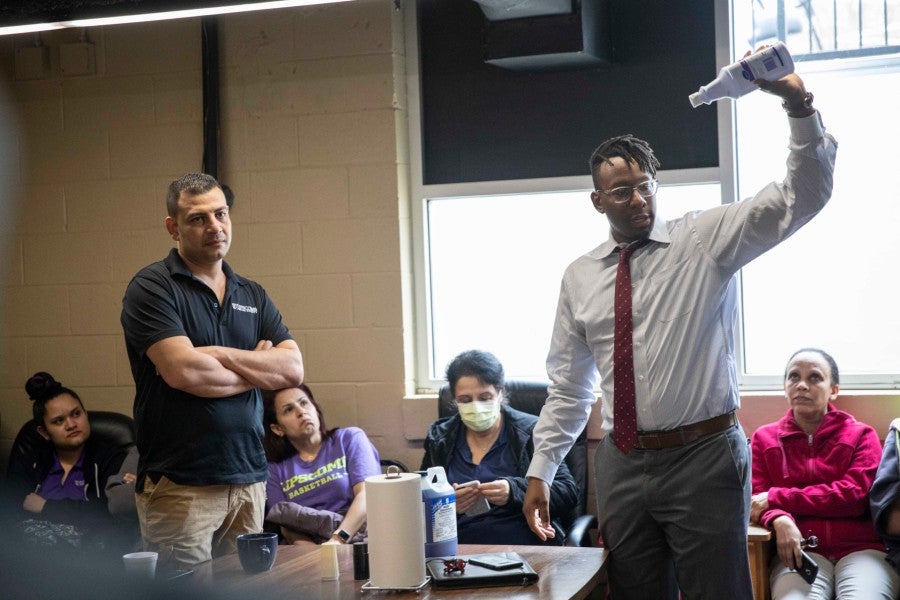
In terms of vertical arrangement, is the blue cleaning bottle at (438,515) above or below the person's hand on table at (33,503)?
above

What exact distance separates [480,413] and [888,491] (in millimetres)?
1327

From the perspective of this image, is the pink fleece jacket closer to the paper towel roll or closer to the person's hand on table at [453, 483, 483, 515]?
the person's hand on table at [453, 483, 483, 515]

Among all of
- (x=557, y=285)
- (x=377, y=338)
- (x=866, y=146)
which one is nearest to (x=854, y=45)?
(x=866, y=146)

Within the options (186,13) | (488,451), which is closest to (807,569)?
(488,451)

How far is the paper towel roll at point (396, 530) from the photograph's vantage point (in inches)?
79.9

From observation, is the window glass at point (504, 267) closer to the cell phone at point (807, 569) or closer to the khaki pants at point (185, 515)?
the cell phone at point (807, 569)

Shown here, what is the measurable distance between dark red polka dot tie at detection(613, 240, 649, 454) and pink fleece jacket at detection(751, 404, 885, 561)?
1110mm

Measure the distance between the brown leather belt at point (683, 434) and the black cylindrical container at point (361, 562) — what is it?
0.68m

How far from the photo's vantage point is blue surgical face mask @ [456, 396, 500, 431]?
365 cm

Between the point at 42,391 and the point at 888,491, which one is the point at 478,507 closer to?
the point at 888,491

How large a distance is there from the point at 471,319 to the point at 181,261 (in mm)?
1682

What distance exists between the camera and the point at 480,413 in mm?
3650

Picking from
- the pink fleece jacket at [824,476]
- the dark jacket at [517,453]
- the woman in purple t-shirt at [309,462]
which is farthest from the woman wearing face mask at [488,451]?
the pink fleece jacket at [824,476]

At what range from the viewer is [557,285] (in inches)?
166
